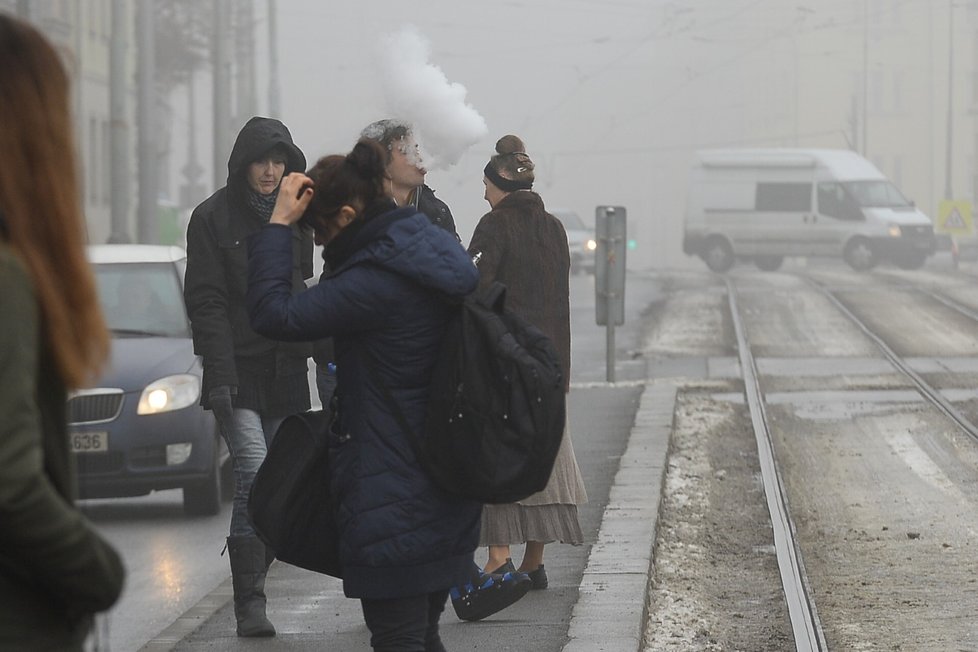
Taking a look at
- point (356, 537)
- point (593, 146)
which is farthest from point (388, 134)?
point (593, 146)

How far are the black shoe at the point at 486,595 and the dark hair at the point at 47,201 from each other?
4164 mm

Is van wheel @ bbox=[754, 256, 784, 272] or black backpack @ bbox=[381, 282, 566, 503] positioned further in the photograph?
van wheel @ bbox=[754, 256, 784, 272]

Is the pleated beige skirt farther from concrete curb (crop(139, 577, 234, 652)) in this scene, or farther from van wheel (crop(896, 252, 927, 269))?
van wheel (crop(896, 252, 927, 269))

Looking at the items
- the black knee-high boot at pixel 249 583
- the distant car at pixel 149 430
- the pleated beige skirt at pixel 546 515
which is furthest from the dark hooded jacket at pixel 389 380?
the distant car at pixel 149 430

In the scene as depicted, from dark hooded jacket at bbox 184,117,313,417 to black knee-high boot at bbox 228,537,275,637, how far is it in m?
0.43

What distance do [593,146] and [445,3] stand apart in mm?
29822

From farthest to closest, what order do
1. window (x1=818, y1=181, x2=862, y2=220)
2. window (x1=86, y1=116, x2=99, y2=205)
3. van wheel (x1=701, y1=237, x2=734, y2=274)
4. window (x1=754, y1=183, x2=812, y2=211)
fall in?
window (x1=86, y1=116, x2=99, y2=205) → van wheel (x1=701, y1=237, x2=734, y2=274) → window (x1=754, y1=183, x2=812, y2=211) → window (x1=818, y1=181, x2=862, y2=220)

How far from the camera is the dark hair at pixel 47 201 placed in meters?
A: 2.41

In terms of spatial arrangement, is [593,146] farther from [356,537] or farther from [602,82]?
[356,537]

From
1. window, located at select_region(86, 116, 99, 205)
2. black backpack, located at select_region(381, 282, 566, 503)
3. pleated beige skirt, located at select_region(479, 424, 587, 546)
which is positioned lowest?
pleated beige skirt, located at select_region(479, 424, 587, 546)

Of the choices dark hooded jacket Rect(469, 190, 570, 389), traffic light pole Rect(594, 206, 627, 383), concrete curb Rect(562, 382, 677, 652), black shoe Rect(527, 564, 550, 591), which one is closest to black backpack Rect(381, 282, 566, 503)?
concrete curb Rect(562, 382, 677, 652)

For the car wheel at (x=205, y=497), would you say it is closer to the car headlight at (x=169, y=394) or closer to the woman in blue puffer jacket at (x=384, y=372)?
the car headlight at (x=169, y=394)

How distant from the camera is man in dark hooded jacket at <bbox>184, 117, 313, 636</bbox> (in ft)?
20.9

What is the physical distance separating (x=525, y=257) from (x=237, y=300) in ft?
3.48
